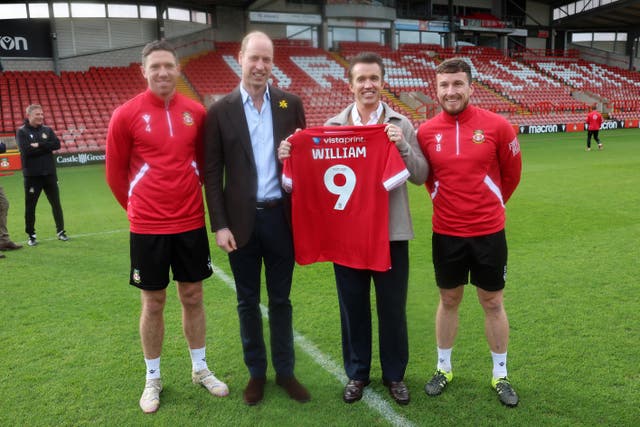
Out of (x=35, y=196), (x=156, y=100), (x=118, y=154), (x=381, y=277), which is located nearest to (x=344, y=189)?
(x=381, y=277)

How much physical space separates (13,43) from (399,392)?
24.4 meters

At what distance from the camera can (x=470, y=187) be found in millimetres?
2943

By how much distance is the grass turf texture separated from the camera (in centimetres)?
303

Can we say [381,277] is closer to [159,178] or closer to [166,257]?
[166,257]

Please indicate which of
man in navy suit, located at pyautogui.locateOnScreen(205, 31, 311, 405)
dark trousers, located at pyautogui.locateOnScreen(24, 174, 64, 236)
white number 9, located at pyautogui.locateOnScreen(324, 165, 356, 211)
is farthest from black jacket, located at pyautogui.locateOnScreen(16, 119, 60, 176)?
white number 9, located at pyautogui.locateOnScreen(324, 165, 356, 211)

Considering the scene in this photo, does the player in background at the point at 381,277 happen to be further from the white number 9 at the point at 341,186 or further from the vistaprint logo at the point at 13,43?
the vistaprint logo at the point at 13,43

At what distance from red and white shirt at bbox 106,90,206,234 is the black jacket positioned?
489 cm

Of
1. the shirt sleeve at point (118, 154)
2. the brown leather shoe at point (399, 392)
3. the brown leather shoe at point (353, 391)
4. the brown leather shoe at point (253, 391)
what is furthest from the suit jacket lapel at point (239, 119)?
the brown leather shoe at point (399, 392)

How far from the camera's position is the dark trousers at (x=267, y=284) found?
308 cm

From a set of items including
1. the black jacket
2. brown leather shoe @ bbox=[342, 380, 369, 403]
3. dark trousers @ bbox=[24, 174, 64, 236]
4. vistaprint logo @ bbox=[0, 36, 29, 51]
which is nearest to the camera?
brown leather shoe @ bbox=[342, 380, 369, 403]

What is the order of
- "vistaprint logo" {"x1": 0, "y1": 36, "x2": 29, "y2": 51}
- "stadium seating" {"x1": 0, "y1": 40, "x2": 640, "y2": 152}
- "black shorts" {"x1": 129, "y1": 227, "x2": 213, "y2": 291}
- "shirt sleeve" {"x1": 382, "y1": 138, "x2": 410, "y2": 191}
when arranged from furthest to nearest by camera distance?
1. "vistaprint logo" {"x1": 0, "y1": 36, "x2": 29, "y2": 51}
2. "stadium seating" {"x1": 0, "y1": 40, "x2": 640, "y2": 152}
3. "black shorts" {"x1": 129, "y1": 227, "x2": 213, "y2": 291}
4. "shirt sleeve" {"x1": 382, "y1": 138, "x2": 410, "y2": 191}

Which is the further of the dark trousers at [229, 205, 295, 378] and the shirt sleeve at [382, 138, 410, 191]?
the dark trousers at [229, 205, 295, 378]

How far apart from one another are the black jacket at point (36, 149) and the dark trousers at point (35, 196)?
128 millimetres

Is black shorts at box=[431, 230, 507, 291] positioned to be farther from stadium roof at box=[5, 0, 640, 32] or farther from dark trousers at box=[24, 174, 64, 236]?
stadium roof at box=[5, 0, 640, 32]
